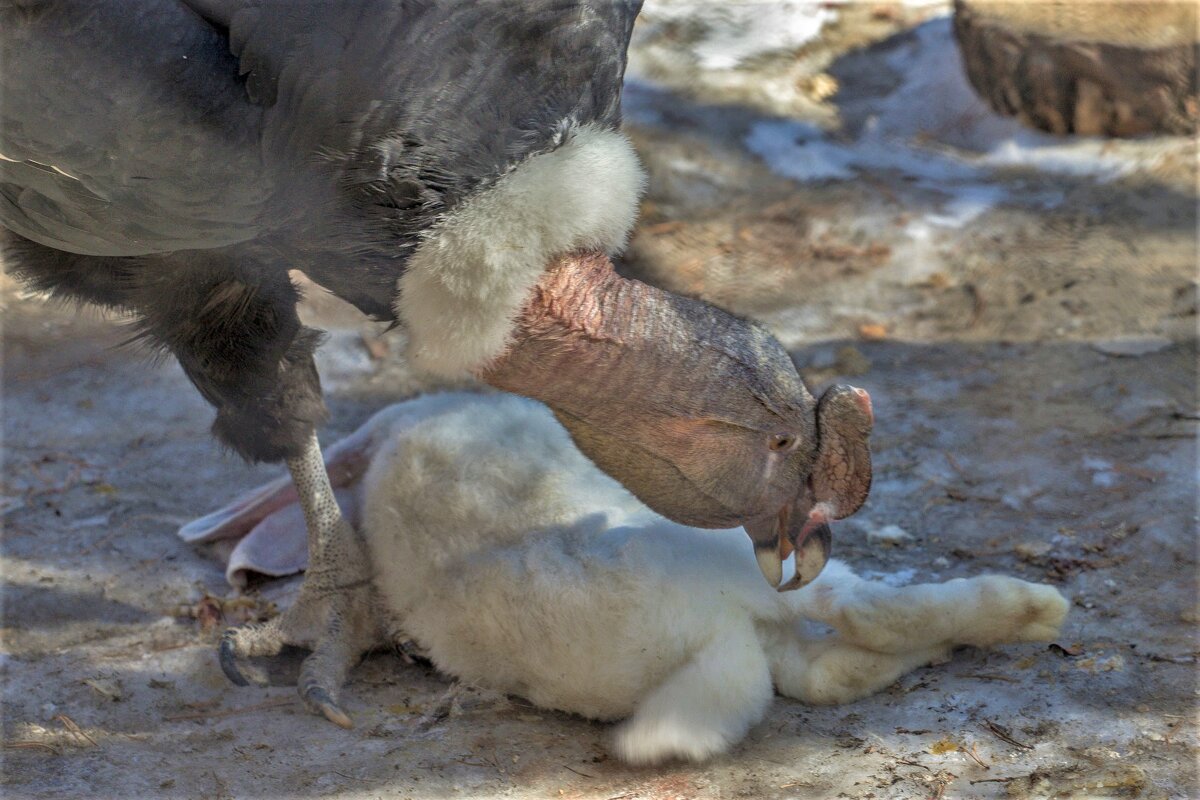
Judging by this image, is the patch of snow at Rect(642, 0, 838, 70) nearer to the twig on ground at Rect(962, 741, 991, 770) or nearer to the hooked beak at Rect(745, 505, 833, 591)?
the hooked beak at Rect(745, 505, 833, 591)

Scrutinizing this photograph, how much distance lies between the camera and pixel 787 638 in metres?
3.01

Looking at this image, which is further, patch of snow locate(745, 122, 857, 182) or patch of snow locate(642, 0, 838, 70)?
patch of snow locate(642, 0, 838, 70)

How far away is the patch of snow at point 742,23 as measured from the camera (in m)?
6.79

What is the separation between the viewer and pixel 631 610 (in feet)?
9.50

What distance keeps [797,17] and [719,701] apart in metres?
5.21

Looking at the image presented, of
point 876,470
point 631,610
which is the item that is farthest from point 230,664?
point 876,470

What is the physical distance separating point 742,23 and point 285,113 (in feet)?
16.5

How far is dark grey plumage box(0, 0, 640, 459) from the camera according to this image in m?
2.37

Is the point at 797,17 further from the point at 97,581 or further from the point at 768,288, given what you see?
the point at 97,581

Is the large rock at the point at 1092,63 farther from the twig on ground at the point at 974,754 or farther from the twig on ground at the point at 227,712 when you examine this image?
the twig on ground at the point at 227,712

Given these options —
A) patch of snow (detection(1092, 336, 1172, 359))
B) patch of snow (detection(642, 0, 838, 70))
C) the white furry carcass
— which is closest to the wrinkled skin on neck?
the white furry carcass

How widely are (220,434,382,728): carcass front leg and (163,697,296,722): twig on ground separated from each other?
115 millimetres

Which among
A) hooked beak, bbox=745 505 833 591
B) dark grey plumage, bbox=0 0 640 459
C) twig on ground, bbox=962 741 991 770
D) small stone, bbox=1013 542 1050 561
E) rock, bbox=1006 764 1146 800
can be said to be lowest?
small stone, bbox=1013 542 1050 561

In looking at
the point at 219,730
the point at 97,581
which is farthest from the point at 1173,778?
the point at 97,581
